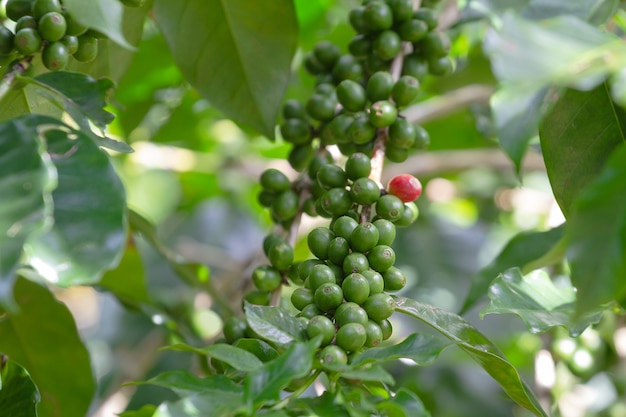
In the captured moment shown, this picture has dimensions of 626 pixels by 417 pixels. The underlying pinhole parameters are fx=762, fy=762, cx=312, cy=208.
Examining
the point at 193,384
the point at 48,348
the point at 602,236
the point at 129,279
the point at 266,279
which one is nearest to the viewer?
the point at 602,236

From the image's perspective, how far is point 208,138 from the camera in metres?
1.67

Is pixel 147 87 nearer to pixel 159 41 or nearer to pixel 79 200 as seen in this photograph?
pixel 159 41

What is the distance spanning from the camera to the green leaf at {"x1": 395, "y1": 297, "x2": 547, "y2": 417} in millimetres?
633

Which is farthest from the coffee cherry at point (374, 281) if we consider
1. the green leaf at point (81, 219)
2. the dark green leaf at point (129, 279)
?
the dark green leaf at point (129, 279)

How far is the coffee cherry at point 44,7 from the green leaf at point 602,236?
463mm

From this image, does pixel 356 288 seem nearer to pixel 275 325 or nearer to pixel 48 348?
pixel 275 325

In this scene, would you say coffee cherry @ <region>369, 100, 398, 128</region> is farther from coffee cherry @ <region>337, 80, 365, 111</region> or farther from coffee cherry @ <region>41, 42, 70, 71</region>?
coffee cherry @ <region>41, 42, 70, 71</region>

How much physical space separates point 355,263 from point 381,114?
0.59ft

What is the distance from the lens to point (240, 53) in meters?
0.88

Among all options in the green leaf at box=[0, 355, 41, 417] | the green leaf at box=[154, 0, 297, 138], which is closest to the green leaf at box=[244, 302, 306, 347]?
the green leaf at box=[0, 355, 41, 417]

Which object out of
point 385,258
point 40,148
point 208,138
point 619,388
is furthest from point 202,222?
point 40,148

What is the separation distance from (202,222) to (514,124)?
1.41 m

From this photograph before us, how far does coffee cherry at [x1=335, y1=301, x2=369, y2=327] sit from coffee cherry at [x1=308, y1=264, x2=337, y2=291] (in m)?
0.03

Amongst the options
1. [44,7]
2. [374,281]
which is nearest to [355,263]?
[374,281]
